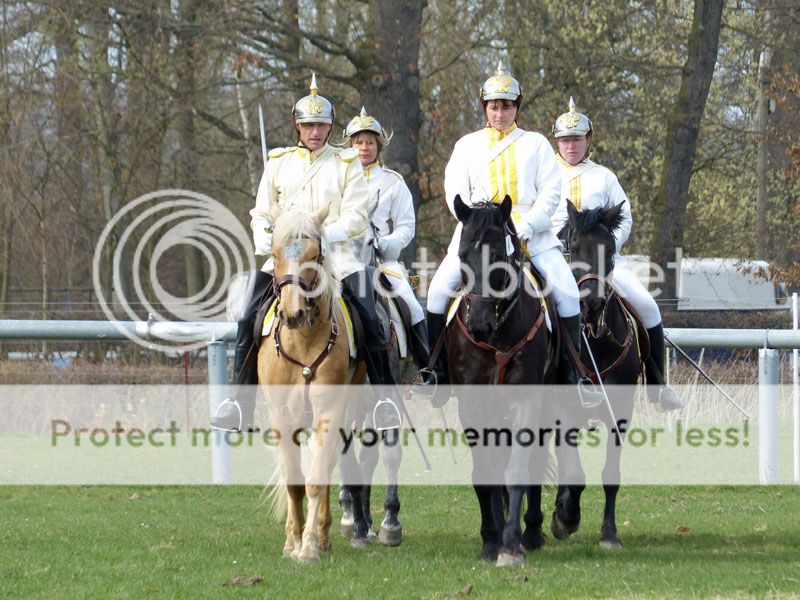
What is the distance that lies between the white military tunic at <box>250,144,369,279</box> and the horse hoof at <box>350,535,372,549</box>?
1.97m

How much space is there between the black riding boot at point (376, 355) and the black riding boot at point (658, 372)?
8.42ft

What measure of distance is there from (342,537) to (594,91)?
15184 millimetres

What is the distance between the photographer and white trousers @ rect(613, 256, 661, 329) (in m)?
10.2

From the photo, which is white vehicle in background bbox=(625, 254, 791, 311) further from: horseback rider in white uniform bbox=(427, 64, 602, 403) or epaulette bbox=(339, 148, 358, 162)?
epaulette bbox=(339, 148, 358, 162)

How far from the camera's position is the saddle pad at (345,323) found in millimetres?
8586

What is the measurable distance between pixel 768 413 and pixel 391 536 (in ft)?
14.5

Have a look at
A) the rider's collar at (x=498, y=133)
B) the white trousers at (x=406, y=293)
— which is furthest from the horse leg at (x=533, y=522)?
the rider's collar at (x=498, y=133)

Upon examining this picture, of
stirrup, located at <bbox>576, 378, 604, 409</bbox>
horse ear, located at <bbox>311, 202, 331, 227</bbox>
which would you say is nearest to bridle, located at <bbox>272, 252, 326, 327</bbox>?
horse ear, located at <bbox>311, 202, 331, 227</bbox>

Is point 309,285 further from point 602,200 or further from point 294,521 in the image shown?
point 602,200

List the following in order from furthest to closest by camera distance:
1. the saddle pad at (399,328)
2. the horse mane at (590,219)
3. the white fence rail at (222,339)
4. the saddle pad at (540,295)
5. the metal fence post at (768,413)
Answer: the metal fence post at (768,413)
the white fence rail at (222,339)
the saddle pad at (399,328)
the horse mane at (590,219)
the saddle pad at (540,295)

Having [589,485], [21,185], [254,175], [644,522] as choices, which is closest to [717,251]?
[254,175]

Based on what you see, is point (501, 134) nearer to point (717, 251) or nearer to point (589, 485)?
point (589, 485)

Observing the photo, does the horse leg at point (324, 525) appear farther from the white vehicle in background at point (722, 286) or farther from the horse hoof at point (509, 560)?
the white vehicle in background at point (722, 286)

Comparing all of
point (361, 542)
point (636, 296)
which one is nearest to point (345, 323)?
point (361, 542)
